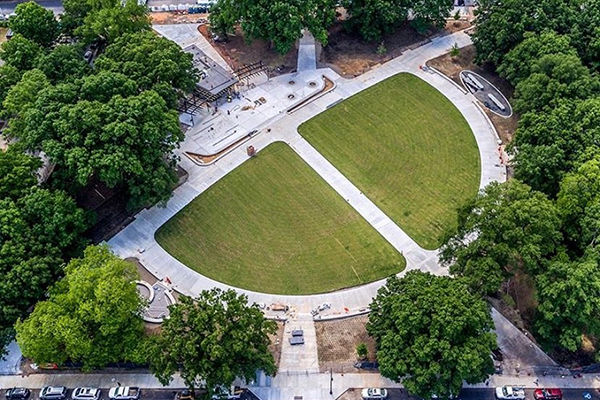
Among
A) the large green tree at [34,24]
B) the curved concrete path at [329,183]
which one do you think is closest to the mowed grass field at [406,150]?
the curved concrete path at [329,183]

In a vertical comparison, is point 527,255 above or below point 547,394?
above

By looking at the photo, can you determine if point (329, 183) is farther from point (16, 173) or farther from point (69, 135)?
point (16, 173)

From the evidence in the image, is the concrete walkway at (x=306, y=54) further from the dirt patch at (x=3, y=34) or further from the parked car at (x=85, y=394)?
the parked car at (x=85, y=394)

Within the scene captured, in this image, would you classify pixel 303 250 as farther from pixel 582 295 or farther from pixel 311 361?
pixel 582 295

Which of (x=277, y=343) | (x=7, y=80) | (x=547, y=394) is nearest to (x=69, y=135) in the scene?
(x=7, y=80)

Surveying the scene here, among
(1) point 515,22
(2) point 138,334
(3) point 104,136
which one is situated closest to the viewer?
(2) point 138,334

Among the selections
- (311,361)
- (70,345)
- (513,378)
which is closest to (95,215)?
(70,345)

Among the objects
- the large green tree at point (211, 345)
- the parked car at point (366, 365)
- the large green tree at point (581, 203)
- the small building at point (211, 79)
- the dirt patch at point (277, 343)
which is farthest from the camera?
the small building at point (211, 79)
